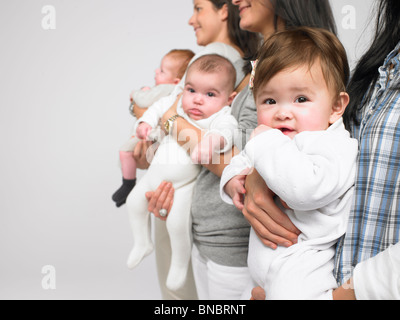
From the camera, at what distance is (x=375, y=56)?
44.6 inches

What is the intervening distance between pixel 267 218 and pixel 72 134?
192 cm

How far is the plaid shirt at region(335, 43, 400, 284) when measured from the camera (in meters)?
0.94

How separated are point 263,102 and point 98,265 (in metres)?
2.16

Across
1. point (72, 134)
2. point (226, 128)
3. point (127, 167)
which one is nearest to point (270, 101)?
point (226, 128)

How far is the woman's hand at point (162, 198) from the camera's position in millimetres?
1547

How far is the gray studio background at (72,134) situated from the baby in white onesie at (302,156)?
5.20ft

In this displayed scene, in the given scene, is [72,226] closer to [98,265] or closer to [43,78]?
[98,265]

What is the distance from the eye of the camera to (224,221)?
4.70 feet

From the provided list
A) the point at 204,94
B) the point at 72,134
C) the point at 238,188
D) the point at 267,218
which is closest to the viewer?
the point at 267,218

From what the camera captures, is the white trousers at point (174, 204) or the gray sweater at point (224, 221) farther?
the white trousers at point (174, 204)

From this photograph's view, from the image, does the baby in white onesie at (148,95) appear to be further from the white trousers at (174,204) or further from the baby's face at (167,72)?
the white trousers at (174,204)

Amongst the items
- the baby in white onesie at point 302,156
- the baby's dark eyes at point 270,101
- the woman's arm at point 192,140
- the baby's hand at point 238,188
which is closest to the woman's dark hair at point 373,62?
the baby in white onesie at point 302,156

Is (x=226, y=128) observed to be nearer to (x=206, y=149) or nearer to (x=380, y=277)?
(x=206, y=149)
